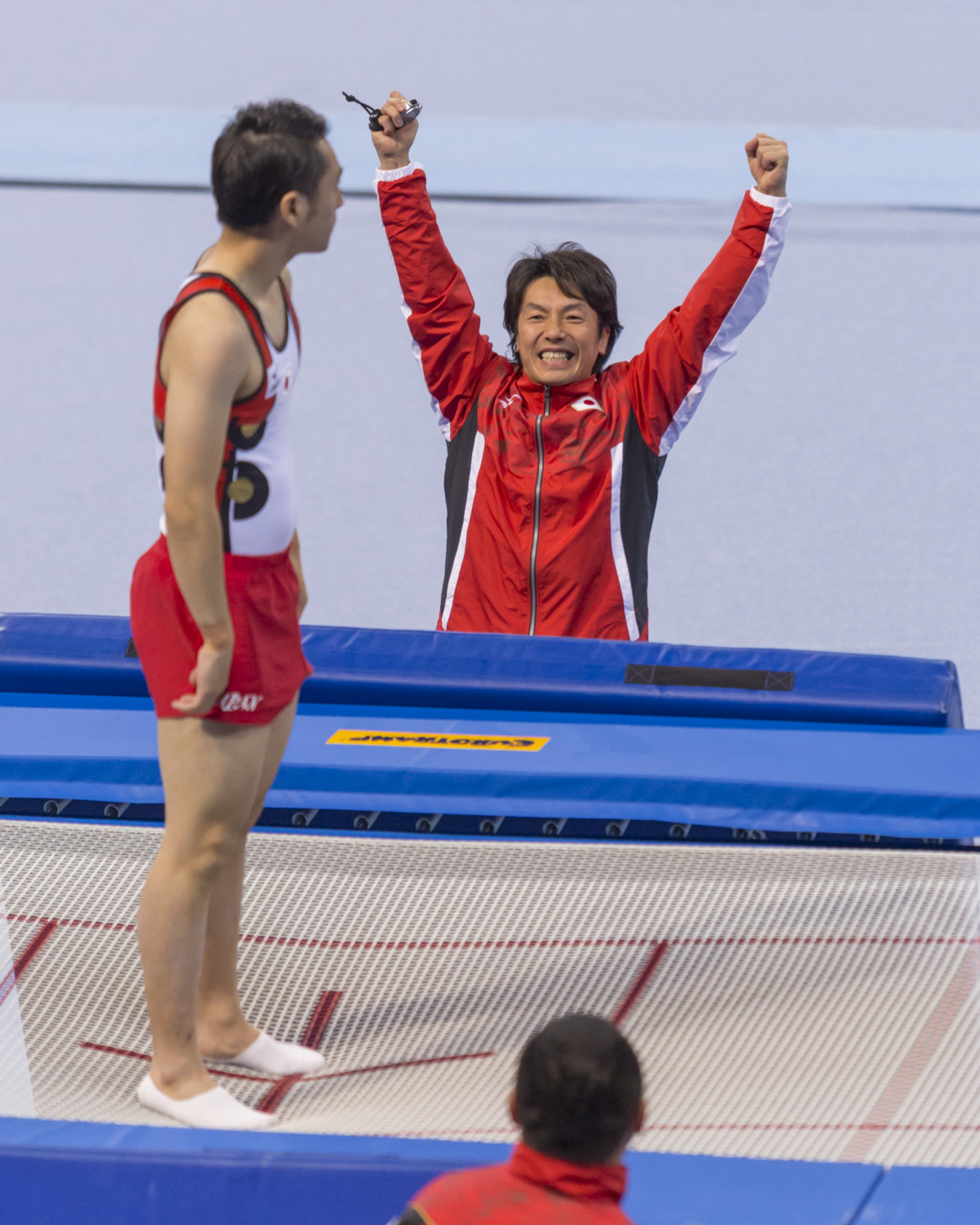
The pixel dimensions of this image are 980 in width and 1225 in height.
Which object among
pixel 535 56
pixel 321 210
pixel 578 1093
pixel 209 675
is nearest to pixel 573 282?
pixel 321 210

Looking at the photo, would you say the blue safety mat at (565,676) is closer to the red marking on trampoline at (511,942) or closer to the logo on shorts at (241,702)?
the red marking on trampoline at (511,942)

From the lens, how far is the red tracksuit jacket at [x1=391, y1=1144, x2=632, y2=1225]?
119 cm

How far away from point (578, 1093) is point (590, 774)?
3.76 ft

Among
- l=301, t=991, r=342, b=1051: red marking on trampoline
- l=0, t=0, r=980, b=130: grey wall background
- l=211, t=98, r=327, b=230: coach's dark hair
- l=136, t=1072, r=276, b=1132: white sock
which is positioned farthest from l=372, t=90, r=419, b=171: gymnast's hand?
l=0, t=0, r=980, b=130: grey wall background

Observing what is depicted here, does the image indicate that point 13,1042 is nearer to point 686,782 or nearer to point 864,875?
point 686,782

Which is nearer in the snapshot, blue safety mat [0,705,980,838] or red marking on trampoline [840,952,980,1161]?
red marking on trampoline [840,952,980,1161]

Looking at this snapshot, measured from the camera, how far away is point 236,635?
5.47 ft

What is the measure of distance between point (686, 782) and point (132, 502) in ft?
9.72

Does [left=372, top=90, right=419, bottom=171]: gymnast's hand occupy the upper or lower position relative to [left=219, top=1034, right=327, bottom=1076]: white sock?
upper

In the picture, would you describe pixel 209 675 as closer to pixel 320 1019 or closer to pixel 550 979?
pixel 320 1019

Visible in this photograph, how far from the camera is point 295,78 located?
9688mm

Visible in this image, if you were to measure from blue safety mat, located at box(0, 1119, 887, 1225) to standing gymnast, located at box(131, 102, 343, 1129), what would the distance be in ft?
0.53

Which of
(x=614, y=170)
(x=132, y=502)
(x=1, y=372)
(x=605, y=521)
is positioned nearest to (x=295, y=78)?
(x=614, y=170)

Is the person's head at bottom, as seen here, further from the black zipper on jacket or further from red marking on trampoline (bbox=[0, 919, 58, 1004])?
the black zipper on jacket
